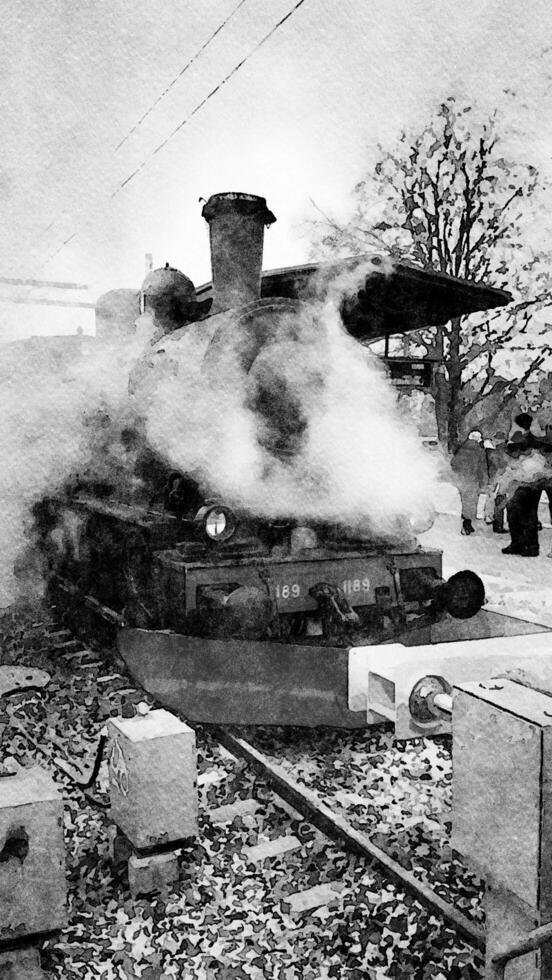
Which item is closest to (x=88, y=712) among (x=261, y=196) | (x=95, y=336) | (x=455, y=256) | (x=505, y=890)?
(x=505, y=890)

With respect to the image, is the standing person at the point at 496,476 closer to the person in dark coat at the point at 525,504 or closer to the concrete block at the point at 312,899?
the person in dark coat at the point at 525,504

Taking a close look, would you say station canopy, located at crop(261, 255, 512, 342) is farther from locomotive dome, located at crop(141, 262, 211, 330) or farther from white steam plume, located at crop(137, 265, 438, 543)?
locomotive dome, located at crop(141, 262, 211, 330)

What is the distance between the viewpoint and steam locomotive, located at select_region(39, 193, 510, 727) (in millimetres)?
4633

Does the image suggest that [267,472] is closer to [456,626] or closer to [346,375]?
[346,375]

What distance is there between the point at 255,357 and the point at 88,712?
2614 mm

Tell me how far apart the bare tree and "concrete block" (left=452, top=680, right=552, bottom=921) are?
10987 millimetres

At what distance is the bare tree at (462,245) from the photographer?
12.7 m

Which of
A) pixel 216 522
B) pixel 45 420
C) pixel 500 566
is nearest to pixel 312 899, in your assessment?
pixel 216 522

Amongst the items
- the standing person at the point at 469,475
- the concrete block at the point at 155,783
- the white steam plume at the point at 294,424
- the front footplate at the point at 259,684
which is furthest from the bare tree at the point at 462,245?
the concrete block at the point at 155,783

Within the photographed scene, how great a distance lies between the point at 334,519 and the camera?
5.32 meters

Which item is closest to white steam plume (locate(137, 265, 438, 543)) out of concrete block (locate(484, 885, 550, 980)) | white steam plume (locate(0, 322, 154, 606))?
white steam plume (locate(0, 322, 154, 606))

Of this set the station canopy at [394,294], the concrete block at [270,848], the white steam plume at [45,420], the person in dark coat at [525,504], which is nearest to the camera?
the concrete block at [270,848]

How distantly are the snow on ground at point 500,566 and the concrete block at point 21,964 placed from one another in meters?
4.38

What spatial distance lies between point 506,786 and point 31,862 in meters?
1.48
